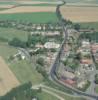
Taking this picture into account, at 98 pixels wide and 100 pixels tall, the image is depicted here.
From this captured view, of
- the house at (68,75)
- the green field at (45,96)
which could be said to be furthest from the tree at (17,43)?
the green field at (45,96)

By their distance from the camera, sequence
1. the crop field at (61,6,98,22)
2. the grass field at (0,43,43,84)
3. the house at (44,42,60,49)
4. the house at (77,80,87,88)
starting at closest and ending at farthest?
the house at (77,80,87,88), the grass field at (0,43,43,84), the house at (44,42,60,49), the crop field at (61,6,98,22)

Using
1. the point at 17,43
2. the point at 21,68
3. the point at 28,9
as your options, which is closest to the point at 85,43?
the point at 17,43

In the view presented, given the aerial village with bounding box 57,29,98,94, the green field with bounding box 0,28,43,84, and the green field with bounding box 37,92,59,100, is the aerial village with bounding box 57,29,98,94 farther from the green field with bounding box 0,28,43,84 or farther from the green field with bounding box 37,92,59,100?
the green field with bounding box 37,92,59,100

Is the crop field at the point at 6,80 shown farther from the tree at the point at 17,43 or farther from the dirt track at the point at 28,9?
the dirt track at the point at 28,9

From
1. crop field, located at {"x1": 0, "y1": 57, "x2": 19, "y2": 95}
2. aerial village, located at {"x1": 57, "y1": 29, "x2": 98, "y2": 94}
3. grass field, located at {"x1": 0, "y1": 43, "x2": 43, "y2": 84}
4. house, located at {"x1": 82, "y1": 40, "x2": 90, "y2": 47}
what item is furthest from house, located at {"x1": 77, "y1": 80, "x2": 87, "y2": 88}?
house, located at {"x1": 82, "y1": 40, "x2": 90, "y2": 47}

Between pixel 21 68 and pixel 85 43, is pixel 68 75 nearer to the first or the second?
pixel 21 68

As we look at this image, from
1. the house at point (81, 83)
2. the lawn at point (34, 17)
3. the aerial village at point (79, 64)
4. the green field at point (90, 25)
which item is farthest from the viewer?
the lawn at point (34, 17)

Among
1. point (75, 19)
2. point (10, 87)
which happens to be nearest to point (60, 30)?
point (75, 19)
